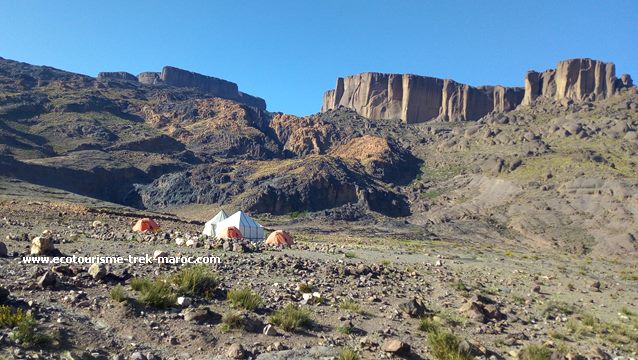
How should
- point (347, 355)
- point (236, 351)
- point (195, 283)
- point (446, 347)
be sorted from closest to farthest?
point (236, 351) < point (347, 355) < point (446, 347) < point (195, 283)

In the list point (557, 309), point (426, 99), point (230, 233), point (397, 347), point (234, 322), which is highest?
point (426, 99)

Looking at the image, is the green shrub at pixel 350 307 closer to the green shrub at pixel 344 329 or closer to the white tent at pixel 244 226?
the green shrub at pixel 344 329

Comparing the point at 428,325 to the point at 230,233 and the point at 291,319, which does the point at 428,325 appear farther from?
the point at 230,233

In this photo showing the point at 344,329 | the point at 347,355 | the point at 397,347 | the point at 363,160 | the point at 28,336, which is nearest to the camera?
the point at 28,336

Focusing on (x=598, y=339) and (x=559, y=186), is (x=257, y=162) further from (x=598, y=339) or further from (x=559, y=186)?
(x=598, y=339)

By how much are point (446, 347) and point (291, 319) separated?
286 centimetres

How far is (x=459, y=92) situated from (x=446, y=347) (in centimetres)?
15726

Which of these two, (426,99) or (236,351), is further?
(426,99)

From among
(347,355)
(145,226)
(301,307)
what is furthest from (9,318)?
(145,226)

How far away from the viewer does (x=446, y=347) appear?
9.45m

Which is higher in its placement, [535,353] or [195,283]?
[195,283]

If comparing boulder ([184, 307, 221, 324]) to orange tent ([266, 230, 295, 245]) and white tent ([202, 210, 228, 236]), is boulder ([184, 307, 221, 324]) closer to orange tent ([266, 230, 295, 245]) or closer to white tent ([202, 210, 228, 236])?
orange tent ([266, 230, 295, 245])

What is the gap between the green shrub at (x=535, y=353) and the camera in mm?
9602

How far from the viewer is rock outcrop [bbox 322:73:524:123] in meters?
157
